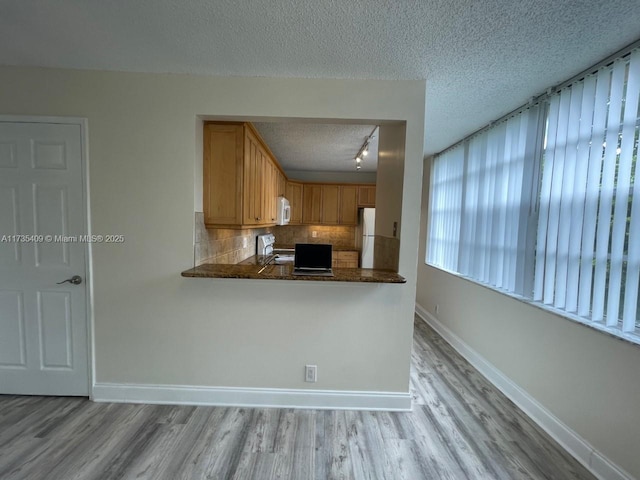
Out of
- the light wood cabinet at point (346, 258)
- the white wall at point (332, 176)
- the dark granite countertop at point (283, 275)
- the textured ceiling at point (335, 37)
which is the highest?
the textured ceiling at point (335, 37)

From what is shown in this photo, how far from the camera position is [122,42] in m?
1.65

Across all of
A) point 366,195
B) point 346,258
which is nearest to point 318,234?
point 346,258

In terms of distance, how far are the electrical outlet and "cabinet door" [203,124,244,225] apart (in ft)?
4.52

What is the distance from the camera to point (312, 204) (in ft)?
17.2

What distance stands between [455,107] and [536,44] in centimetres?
84

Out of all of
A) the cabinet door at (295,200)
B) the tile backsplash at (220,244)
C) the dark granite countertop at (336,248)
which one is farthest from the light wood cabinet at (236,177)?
the dark granite countertop at (336,248)

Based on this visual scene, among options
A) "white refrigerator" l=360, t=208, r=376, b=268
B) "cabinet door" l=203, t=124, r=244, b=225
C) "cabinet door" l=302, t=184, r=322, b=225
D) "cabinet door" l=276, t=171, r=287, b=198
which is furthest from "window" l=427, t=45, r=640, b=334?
"cabinet door" l=302, t=184, r=322, b=225

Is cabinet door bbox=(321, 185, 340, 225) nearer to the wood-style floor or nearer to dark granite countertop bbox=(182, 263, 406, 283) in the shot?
dark granite countertop bbox=(182, 263, 406, 283)

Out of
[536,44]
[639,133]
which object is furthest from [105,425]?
[639,133]

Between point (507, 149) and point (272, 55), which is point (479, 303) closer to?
point (507, 149)

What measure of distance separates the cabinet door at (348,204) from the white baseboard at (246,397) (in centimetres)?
361

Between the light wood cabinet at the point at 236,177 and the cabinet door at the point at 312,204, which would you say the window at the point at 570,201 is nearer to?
the light wood cabinet at the point at 236,177

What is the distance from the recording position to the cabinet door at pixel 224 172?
2.29 m

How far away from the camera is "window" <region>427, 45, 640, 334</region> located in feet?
5.07
